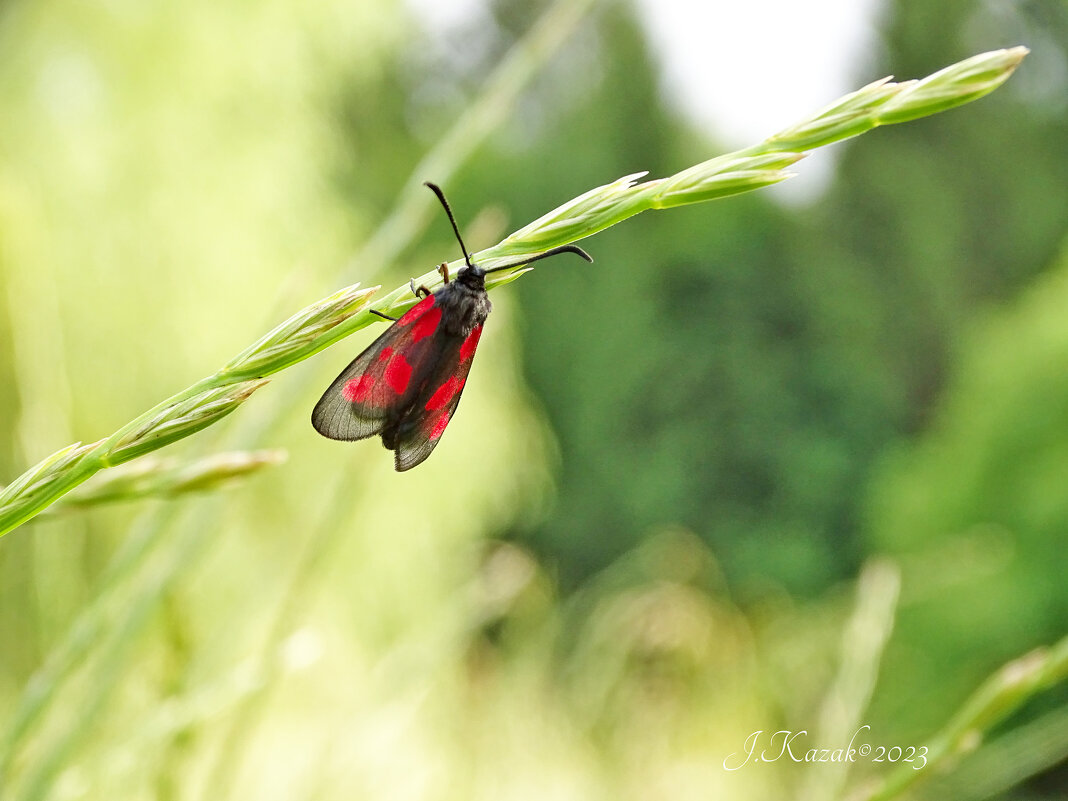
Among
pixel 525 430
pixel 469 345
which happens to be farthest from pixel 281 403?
pixel 525 430

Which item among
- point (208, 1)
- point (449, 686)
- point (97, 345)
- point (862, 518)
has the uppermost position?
point (208, 1)

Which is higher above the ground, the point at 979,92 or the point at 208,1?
the point at 208,1

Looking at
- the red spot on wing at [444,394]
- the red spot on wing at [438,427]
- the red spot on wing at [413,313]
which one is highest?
the red spot on wing at [413,313]

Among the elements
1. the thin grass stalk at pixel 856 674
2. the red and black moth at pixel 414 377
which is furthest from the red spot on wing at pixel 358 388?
the thin grass stalk at pixel 856 674

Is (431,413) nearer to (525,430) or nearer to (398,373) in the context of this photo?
(398,373)

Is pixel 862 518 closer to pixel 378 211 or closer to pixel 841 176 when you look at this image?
pixel 841 176

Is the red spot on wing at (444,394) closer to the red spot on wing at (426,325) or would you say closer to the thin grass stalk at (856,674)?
the red spot on wing at (426,325)

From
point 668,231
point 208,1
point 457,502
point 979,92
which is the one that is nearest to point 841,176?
point 668,231
